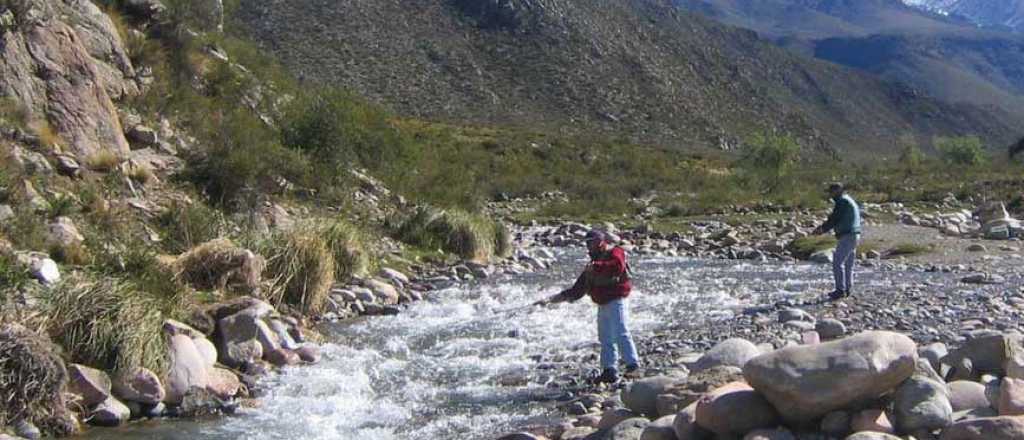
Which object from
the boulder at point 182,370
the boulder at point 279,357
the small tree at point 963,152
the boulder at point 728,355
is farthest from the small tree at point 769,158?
the boulder at point 182,370

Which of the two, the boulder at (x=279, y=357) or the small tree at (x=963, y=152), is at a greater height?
the small tree at (x=963, y=152)

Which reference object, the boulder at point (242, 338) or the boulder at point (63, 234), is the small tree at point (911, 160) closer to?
the boulder at point (63, 234)

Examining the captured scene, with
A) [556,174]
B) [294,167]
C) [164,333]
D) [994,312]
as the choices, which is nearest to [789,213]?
[556,174]

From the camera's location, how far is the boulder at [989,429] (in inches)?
272

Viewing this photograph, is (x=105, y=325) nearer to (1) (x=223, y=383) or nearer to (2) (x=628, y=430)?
(1) (x=223, y=383)

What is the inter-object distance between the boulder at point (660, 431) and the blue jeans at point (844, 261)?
30.7 ft

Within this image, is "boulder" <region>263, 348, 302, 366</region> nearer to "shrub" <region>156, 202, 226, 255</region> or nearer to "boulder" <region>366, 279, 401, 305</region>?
"shrub" <region>156, 202, 226, 255</region>

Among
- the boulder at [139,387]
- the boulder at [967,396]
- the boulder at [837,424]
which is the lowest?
the boulder at [139,387]

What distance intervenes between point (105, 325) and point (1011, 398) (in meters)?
8.75

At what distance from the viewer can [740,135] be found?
3278 inches

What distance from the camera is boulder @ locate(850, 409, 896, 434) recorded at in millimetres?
7633

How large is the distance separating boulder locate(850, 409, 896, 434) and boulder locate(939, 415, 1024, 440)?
446 millimetres

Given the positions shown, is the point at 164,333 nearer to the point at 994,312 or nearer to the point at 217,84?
the point at 994,312

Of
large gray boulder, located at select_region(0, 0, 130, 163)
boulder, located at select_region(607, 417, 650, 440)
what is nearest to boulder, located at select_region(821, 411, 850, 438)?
boulder, located at select_region(607, 417, 650, 440)
